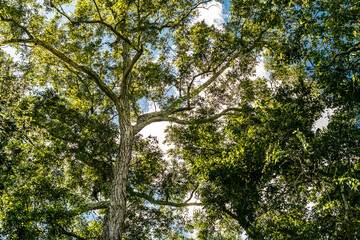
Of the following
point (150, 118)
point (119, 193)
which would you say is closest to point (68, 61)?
point (150, 118)

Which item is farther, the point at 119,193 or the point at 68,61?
the point at 68,61

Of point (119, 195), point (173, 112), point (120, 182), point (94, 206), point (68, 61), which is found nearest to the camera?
point (119, 195)

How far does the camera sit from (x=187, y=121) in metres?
11.1

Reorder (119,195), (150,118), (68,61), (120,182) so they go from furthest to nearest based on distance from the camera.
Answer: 1. (150,118)
2. (68,61)
3. (120,182)
4. (119,195)

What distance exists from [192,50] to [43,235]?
31.8ft

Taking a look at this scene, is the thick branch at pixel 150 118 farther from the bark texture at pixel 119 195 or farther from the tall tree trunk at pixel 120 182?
the bark texture at pixel 119 195

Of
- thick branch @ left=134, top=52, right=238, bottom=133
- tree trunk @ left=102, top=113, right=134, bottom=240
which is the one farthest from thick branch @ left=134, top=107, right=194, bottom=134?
tree trunk @ left=102, top=113, right=134, bottom=240

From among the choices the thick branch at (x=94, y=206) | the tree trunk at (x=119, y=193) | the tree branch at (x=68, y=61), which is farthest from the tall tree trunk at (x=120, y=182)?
the thick branch at (x=94, y=206)

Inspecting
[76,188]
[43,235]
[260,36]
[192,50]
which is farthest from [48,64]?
[260,36]

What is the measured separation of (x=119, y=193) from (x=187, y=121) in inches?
179

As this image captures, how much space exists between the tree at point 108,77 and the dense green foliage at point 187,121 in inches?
2.7

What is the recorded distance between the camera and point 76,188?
1227 cm

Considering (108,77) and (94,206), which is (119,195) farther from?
(108,77)

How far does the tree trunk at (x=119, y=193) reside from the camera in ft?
23.8
